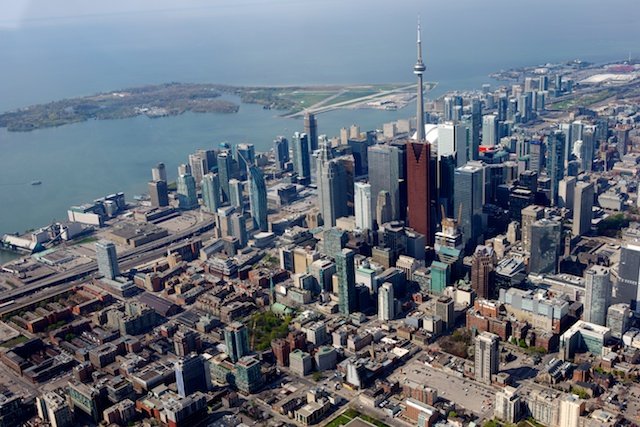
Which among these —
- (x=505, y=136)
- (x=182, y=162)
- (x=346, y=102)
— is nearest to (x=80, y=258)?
(x=182, y=162)

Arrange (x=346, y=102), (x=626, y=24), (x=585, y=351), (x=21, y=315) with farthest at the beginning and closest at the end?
(x=626, y=24) → (x=346, y=102) → (x=21, y=315) → (x=585, y=351)

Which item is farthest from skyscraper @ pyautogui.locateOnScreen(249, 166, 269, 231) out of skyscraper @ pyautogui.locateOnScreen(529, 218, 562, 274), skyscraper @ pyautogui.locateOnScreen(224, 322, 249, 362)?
skyscraper @ pyautogui.locateOnScreen(529, 218, 562, 274)

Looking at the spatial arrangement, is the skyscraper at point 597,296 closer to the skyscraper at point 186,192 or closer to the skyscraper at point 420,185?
the skyscraper at point 420,185

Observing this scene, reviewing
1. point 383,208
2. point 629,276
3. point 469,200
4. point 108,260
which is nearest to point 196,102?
point 383,208

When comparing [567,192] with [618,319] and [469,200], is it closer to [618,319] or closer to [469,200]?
[469,200]

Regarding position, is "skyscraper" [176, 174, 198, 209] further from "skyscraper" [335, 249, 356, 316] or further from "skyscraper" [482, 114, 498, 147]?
"skyscraper" [482, 114, 498, 147]

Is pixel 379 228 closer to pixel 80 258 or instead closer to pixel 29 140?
pixel 80 258

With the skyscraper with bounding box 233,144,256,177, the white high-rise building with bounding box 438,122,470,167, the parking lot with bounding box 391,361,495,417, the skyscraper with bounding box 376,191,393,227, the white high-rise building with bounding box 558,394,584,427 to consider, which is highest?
the white high-rise building with bounding box 438,122,470,167
